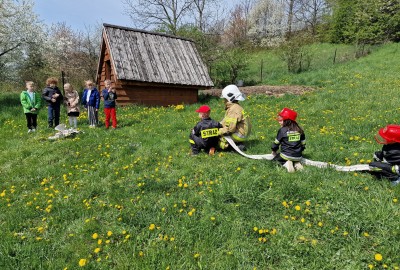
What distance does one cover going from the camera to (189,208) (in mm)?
4430

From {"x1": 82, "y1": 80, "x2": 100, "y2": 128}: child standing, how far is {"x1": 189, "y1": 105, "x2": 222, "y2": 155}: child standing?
4.54 meters

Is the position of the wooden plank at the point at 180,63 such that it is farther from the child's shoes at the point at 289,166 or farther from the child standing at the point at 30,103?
the child's shoes at the point at 289,166

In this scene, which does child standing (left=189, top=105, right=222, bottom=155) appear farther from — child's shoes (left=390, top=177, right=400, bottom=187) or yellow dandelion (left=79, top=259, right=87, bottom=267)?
yellow dandelion (left=79, top=259, right=87, bottom=267)

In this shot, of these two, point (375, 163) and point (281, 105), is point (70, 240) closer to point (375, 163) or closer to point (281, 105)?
point (375, 163)

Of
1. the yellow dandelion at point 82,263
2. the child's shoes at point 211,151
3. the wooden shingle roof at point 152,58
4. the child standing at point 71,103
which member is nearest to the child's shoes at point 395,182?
the child's shoes at point 211,151

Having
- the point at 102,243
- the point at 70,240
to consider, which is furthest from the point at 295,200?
the point at 70,240

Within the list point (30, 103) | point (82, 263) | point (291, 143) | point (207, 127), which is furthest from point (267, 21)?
point (82, 263)

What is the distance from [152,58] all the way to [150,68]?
97cm

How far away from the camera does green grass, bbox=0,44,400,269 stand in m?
3.44

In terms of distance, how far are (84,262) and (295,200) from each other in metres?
3.15

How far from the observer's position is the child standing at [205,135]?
665 cm

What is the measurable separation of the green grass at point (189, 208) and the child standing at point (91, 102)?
210 centimetres

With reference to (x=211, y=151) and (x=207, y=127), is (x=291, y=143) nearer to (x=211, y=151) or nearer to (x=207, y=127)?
(x=211, y=151)

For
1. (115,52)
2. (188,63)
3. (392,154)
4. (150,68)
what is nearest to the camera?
(392,154)
